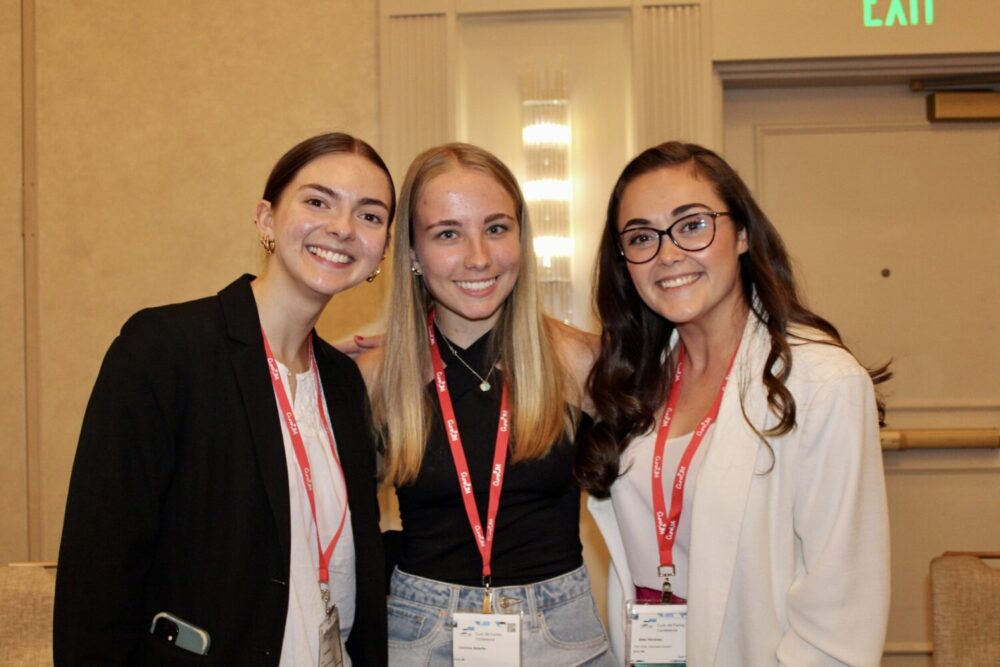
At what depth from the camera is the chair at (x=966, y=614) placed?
197cm

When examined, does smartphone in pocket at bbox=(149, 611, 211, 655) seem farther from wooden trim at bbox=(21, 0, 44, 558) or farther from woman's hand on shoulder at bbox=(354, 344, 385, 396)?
wooden trim at bbox=(21, 0, 44, 558)

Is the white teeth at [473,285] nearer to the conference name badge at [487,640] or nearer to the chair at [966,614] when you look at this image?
the conference name badge at [487,640]

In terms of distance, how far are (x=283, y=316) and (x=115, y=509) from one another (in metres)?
0.56

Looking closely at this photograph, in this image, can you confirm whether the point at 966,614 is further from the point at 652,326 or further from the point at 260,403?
the point at 260,403

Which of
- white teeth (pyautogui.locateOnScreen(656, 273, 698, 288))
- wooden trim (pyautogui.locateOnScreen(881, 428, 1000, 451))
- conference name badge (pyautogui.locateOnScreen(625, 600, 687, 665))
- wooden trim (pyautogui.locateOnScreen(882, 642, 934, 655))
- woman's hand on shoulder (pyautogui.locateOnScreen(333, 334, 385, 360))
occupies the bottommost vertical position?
wooden trim (pyautogui.locateOnScreen(882, 642, 934, 655))

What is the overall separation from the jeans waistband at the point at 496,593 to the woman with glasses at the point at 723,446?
0.15 metres

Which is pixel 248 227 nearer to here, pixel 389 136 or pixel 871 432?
pixel 389 136

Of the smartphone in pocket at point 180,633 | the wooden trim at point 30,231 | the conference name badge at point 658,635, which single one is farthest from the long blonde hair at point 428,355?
the wooden trim at point 30,231

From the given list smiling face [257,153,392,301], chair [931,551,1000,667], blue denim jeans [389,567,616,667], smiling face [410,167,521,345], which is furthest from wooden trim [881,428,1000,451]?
smiling face [257,153,392,301]

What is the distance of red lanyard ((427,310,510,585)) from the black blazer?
0.49m

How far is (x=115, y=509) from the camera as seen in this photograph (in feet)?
5.10

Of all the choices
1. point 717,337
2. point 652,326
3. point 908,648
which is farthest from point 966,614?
point 908,648

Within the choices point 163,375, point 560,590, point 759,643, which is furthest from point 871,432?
point 163,375

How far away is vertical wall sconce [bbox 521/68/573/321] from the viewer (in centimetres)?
358
